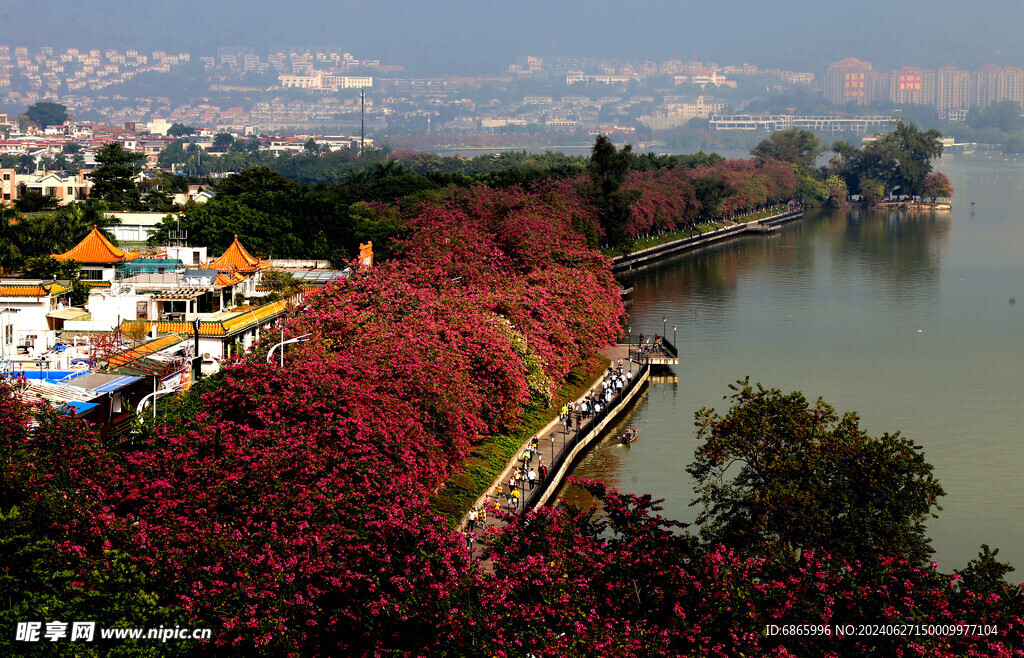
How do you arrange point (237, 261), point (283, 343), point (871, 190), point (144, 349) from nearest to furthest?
1. point (283, 343)
2. point (144, 349)
3. point (237, 261)
4. point (871, 190)

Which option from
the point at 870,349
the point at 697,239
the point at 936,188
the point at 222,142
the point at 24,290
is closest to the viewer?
the point at 24,290

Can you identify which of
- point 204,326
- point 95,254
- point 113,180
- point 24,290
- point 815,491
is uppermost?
point 113,180

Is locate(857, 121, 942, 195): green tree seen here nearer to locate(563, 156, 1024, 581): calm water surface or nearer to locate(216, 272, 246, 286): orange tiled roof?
locate(563, 156, 1024, 581): calm water surface

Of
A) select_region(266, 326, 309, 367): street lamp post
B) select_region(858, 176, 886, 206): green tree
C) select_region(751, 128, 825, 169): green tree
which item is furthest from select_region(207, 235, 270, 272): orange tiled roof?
select_region(751, 128, 825, 169): green tree

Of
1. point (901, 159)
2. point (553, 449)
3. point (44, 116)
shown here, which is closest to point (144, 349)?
point (553, 449)

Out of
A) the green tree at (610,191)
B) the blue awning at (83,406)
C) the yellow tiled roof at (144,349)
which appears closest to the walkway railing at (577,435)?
the blue awning at (83,406)

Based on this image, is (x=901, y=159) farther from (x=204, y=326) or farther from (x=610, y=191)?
(x=204, y=326)

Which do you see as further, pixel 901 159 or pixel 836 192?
pixel 901 159
